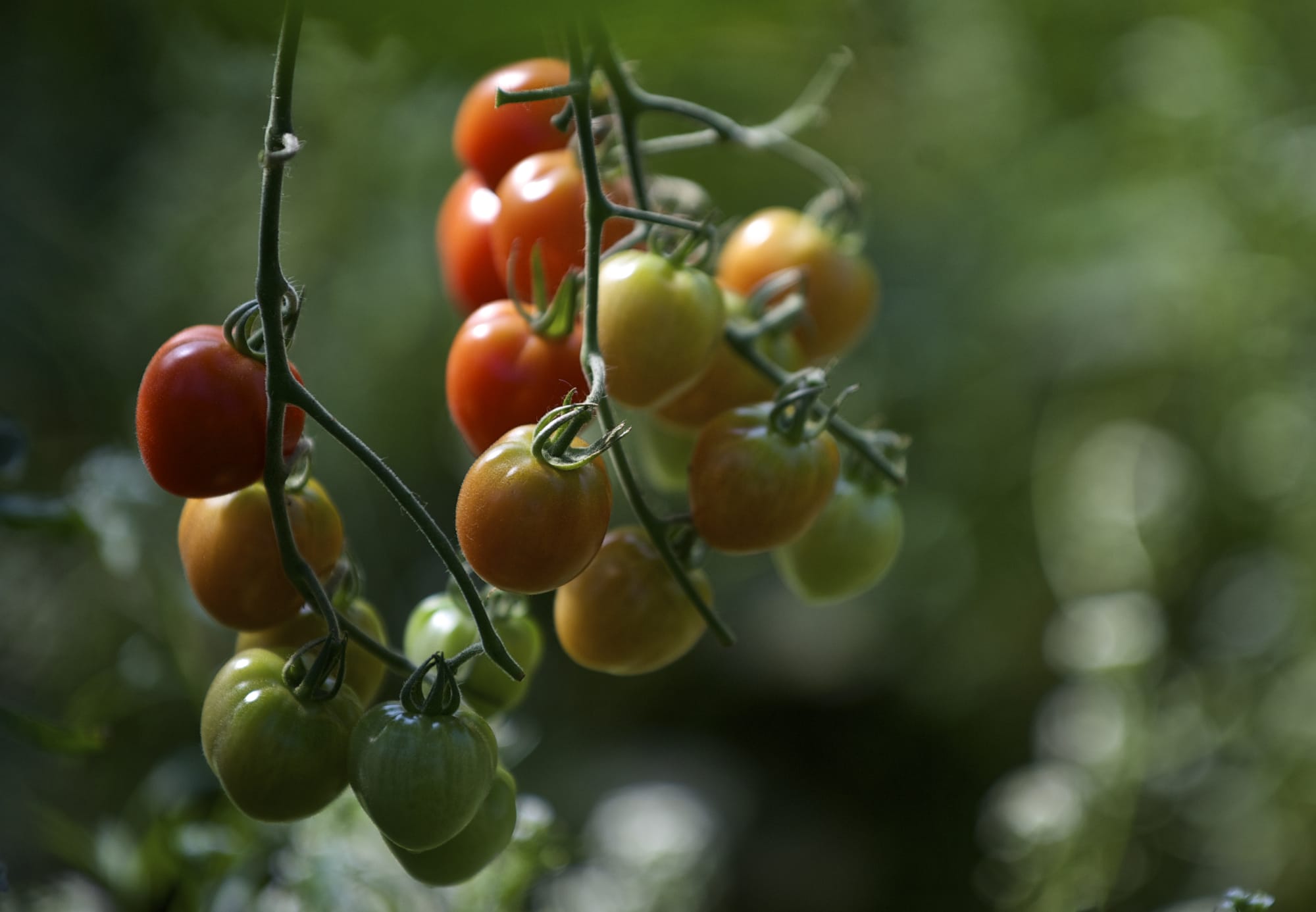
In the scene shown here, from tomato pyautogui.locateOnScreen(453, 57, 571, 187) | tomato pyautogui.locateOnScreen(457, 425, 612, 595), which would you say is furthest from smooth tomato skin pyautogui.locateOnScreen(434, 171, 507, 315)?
tomato pyautogui.locateOnScreen(457, 425, 612, 595)

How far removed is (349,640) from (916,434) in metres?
0.85

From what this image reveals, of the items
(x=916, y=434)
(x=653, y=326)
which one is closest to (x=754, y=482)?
(x=653, y=326)

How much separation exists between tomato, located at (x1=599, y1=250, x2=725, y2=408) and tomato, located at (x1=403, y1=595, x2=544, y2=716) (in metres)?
0.08

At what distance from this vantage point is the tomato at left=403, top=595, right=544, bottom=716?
30 centimetres

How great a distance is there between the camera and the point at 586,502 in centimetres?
24

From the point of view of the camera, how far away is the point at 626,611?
0.30 m

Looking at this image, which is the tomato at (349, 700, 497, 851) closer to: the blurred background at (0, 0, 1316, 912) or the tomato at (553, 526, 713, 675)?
the tomato at (553, 526, 713, 675)

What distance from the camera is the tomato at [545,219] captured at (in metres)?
0.30

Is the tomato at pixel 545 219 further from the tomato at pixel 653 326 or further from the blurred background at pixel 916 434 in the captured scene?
the blurred background at pixel 916 434

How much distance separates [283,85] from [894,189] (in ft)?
3.20

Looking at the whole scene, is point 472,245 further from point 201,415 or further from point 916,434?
point 916,434

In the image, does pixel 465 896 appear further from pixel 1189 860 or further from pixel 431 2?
pixel 1189 860

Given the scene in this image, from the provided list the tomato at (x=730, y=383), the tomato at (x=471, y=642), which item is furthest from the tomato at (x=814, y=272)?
the tomato at (x=471, y=642)

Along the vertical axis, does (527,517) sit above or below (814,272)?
below
